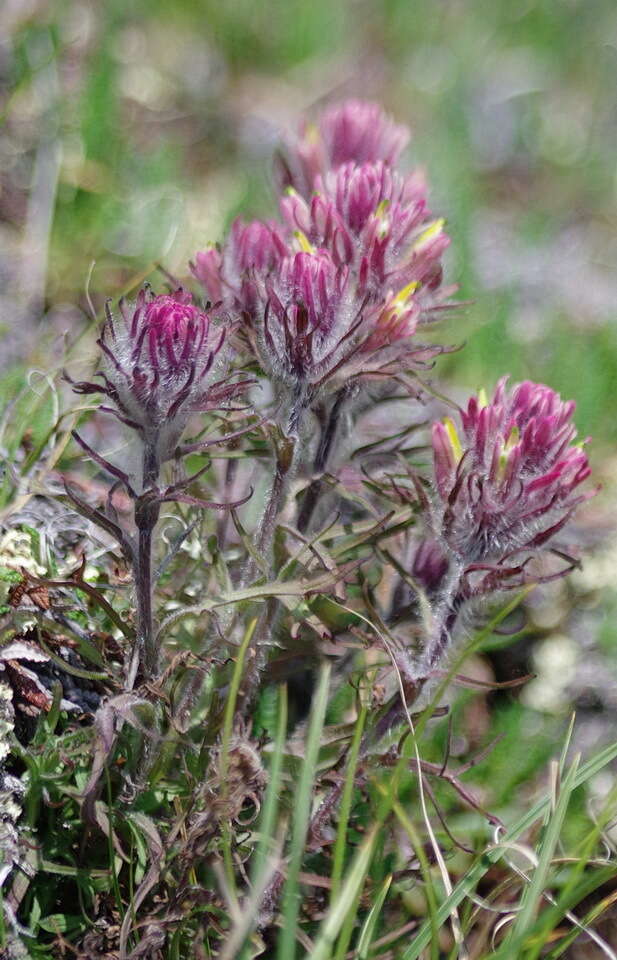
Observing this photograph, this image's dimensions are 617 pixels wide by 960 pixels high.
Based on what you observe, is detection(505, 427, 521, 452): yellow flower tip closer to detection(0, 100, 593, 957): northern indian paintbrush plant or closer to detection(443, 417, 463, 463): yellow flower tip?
detection(0, 100, 593, 957): northern indian paintbrush plant

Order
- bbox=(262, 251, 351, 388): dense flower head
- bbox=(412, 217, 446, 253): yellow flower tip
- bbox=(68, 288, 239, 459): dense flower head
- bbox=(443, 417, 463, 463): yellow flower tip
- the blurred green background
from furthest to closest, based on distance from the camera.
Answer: the blurred green background → bbox=(412, 217, 446, 253): yellow flower tip → bbox=(443, 417, 463, 463): yellow flower tip → bbox=(262, 251, 351, 388): dense flower head → bbox=(68, 288, 239, 459): dense flower head

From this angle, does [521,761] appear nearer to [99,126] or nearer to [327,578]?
[327,578]

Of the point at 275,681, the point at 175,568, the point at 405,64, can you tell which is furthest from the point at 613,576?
the point at 405,64

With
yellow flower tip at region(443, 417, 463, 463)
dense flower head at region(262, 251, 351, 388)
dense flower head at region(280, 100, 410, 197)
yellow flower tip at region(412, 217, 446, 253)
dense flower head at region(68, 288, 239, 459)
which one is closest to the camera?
dense flower head at region(68, 288, 239, 459)

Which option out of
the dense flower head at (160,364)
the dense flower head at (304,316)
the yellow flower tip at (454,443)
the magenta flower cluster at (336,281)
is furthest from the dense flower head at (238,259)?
the yellow flower tip at (454,443)

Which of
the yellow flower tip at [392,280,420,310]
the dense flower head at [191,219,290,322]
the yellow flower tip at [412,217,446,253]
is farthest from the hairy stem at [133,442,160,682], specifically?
the yellow flower tip at [412,217,446,253]

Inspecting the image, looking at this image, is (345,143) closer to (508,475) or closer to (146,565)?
(508,475)

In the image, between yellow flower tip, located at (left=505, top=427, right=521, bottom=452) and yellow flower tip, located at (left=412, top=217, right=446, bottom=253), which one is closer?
yellow flower tip, located at (left=505, top=427, right=521, bottom=452)
